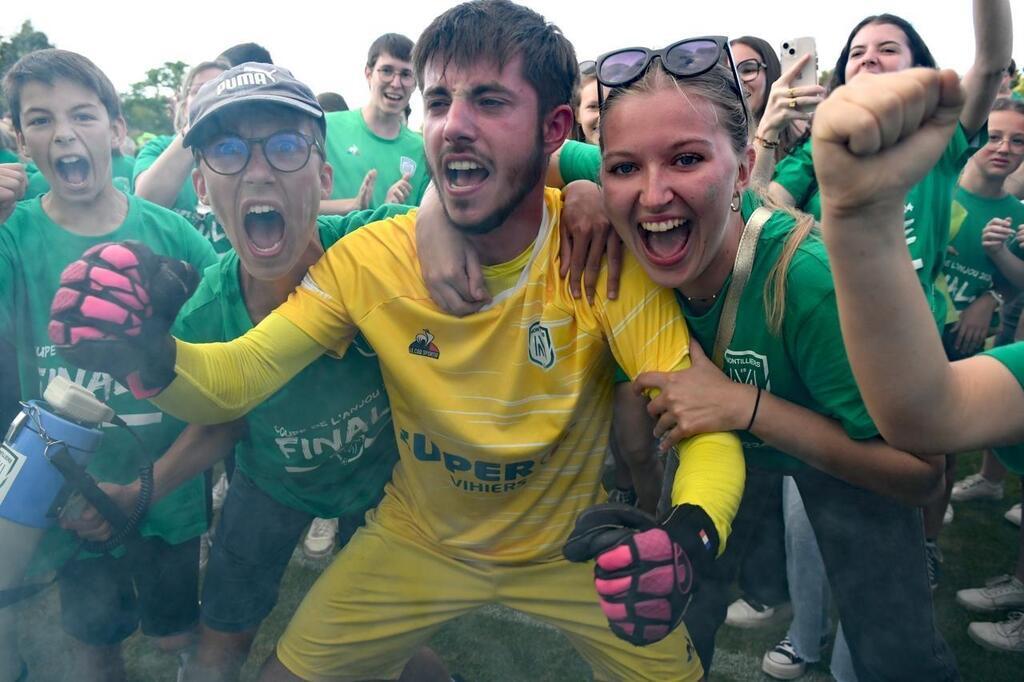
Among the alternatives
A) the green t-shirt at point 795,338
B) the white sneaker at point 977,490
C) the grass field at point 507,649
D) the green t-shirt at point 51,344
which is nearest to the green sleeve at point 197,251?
the green t-shirt at point 51,344

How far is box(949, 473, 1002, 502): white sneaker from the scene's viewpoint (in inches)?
167

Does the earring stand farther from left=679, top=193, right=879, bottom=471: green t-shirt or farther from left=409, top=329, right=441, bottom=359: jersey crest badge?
left=409, top=329, right=441, bottom=359: jersey crest badge

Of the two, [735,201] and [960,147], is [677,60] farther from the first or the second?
[960,147]

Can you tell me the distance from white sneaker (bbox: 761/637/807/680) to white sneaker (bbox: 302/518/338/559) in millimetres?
2152

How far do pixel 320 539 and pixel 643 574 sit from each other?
2.81m

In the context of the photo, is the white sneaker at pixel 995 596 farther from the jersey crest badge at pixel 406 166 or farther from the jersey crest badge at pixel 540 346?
the jersey crest badge at pixel 406 166

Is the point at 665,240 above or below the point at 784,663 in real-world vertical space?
above

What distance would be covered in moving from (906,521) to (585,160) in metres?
1.43

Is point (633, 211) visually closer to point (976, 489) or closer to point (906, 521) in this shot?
point (906, 521)

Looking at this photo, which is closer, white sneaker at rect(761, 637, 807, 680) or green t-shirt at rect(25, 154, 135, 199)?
white sneaker at rect(761, 637, 807, 680)

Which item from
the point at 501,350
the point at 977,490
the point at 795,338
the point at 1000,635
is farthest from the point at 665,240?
the point at 977,490

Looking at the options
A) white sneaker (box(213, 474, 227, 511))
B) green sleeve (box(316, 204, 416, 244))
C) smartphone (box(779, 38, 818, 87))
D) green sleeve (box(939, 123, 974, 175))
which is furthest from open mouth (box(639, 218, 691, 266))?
white sneaker (box(213, 474, 227, 511))

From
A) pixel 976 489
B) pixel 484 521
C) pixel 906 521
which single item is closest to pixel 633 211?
pixel 484 521

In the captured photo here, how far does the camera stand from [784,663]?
2.86 meters
